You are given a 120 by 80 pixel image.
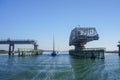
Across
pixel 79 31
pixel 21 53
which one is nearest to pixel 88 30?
pixel 79 31

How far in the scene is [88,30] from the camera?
4245 inches

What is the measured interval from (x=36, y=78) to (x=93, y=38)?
225ft

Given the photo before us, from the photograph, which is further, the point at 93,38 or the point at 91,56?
the point at 93,38

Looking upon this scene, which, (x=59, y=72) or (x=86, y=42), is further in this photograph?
(x=86, y=42)

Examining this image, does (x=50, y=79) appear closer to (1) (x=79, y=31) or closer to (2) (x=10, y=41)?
(1) (x=79, y=31)

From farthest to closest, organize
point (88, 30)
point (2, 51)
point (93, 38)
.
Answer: point (2, 51) < point (88, 30) < point (93, 38)

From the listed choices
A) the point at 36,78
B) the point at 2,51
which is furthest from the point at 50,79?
the point at 2,51

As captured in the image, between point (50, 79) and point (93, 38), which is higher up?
point (93, 38)

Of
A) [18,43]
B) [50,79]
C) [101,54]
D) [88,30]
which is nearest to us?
[50,79]

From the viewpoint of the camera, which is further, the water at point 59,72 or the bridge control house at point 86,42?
the bridge control house at point 86,42

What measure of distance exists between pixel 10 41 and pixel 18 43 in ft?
14.5

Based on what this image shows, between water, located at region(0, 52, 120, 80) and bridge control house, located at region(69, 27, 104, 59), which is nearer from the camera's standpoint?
water, located at region(0, 52, 120, 80)

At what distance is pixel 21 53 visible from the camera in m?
120

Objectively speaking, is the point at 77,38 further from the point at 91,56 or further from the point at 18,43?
the point at 18,43
